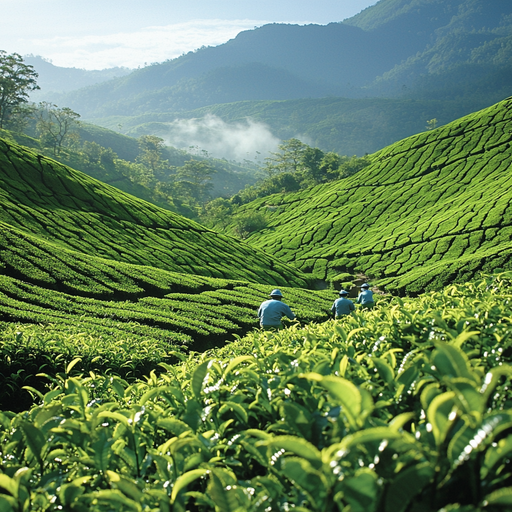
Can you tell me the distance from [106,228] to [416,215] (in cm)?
2794

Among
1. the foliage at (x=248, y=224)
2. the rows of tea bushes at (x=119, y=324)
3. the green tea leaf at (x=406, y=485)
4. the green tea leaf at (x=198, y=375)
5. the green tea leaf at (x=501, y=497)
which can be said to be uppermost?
the foliage at (x=248, y=224)

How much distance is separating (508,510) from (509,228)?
33.5 metres

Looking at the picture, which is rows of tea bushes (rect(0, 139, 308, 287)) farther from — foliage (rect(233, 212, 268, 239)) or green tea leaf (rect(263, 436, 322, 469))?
green tea leaf (rect(263, 436, 322, 469))

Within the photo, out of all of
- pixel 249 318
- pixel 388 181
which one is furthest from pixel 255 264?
pixel 388 181

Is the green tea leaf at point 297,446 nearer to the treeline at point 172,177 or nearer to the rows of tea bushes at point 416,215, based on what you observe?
the rows of tea bushes at point 416,215

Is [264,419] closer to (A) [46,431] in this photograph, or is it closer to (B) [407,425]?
(B) [407,425]

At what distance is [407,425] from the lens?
213cm

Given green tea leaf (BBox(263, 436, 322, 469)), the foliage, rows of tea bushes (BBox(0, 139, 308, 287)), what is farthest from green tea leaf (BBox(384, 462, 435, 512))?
the foliage

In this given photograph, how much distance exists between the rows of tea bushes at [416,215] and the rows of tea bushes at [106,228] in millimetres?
7295

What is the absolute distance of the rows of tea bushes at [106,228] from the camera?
22.1 m

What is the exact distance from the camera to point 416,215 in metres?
38.5

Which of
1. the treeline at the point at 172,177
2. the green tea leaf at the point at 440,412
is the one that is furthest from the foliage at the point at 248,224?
the green tea leaf at the point at 440,412

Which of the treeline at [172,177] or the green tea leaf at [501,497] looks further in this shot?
the treeline at [172,177]

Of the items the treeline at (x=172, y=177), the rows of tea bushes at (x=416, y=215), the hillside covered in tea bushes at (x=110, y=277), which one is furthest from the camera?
the treeline at (x=172, y=177)
